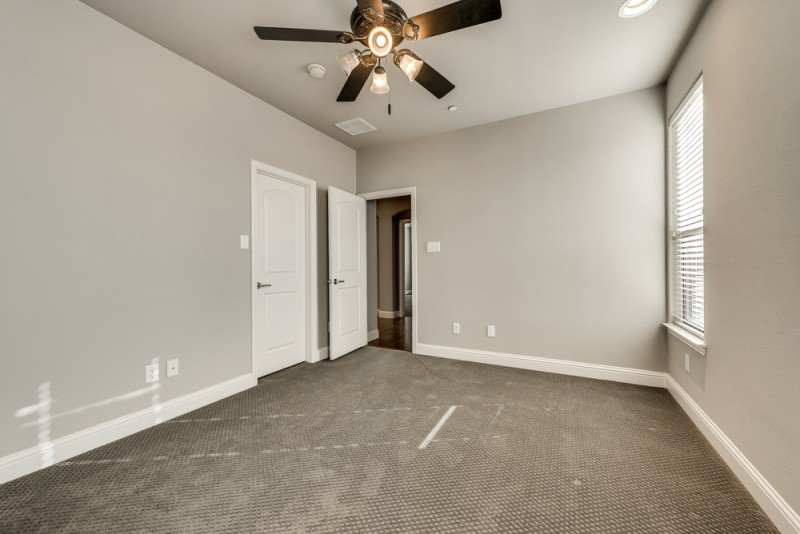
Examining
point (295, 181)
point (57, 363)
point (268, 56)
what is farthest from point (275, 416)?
point (268, 56)

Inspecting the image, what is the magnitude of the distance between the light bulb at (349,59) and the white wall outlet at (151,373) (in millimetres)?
2360

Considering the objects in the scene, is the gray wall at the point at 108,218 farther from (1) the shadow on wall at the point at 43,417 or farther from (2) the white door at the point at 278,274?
(2) the white door at the point at 278,274

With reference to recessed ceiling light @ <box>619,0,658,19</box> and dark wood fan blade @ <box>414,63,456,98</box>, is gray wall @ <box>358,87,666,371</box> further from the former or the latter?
dark wood fan blade @ <box>414,63,456,98</box>

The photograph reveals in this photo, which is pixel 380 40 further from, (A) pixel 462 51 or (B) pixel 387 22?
(A) pixel 462 51

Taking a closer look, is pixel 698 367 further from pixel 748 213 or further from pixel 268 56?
pixel 268 56

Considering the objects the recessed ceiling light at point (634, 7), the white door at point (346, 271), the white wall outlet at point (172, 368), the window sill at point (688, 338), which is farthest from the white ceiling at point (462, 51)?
the white wall outlet at point (172, 368)

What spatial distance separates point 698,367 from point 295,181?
3800 millimetres

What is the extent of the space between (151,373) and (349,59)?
96.7 inches

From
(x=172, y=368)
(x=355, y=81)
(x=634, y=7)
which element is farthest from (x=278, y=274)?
(x=634, y=7)

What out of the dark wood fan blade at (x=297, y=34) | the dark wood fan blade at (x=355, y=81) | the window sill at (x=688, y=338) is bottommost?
the window sill at (x=688, y=338)

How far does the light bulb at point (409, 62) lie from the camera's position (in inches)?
73.3

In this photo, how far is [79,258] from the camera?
6.56 feet

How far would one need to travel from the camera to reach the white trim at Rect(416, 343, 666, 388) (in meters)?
3.03

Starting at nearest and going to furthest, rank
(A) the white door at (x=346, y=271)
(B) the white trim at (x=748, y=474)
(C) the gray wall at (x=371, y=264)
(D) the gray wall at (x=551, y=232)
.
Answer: (B) the white trim at (x=748, y=474) → (D) the gray wall at (x=551, y=232) → (A) the white door at (x=346, y=271) → (C) the gray wall at (x=371, y=264)
